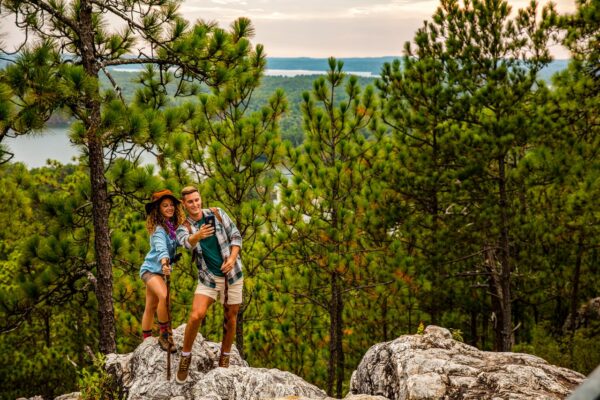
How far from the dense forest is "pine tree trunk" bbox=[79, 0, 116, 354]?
0.02 meters

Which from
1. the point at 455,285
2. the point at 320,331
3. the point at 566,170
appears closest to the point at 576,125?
the point at 566,170

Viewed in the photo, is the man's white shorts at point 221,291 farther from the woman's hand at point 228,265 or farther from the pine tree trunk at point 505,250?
the pine tree trunk at point 505,250

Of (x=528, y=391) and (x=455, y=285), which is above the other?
(x=528, y=391)

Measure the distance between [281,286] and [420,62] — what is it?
5.24m

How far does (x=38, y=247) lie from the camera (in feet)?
20.3

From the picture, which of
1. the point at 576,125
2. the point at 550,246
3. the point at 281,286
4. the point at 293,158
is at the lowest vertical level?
the point at 281,286

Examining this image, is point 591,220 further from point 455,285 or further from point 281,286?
point 281,286

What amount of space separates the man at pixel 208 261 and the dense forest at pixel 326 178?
1.50 meters

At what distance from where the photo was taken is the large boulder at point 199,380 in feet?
14.1

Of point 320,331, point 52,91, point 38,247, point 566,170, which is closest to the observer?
point 52,91

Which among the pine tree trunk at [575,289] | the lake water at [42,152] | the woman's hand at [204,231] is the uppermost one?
the woman's hand at [204,231]

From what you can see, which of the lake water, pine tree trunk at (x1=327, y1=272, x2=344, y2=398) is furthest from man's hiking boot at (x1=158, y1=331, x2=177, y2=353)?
the lake water

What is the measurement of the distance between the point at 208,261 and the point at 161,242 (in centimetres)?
47

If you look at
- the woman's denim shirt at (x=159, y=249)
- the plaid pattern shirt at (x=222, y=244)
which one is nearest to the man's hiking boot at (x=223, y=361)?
the plaid pattern shirt at (x=222, y=244)
